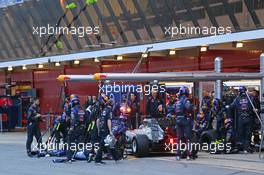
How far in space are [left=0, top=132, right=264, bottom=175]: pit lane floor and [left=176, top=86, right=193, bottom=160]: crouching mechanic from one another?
1.71ft

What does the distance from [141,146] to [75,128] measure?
188 cm

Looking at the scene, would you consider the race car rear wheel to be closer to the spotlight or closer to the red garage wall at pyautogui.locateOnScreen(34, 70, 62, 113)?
the spotlight

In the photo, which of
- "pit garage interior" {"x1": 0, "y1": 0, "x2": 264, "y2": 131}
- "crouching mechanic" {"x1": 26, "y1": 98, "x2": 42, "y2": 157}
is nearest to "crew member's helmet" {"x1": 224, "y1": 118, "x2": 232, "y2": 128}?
"pit garage interior" {"x1": 0, "y1": 0, "x2": 264, "y2": 131}

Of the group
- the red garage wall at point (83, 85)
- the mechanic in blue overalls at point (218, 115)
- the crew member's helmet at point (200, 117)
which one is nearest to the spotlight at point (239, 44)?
the crew member's helmet at point (200, 117)

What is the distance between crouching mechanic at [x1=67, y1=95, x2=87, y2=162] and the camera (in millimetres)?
15398

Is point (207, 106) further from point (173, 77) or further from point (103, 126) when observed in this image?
point (103, 126)

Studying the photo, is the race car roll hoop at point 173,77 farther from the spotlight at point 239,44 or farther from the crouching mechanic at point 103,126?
the spotlight at point 239,44

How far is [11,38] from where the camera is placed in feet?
112

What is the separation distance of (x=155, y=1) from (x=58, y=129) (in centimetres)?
A: 886

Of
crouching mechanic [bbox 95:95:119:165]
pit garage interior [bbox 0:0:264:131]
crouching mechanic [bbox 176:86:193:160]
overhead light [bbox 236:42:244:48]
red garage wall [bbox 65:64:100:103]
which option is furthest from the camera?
red garage wall [bbox 65:64:100:103]

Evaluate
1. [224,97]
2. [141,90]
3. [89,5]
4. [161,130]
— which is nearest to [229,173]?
[161,130]

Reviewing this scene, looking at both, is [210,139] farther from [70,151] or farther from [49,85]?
[49,85]

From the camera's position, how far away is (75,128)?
50.9ft

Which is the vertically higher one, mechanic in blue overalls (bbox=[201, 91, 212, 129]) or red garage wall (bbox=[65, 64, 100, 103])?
red garage wall (bbox=[65, 64, 100, 103])
